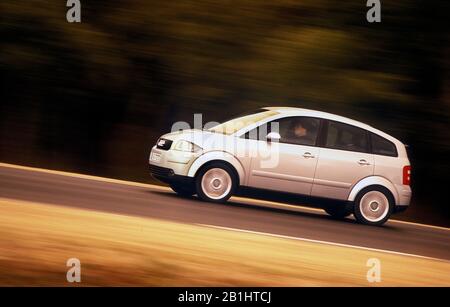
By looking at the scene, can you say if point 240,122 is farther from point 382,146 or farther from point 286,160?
point 382,146

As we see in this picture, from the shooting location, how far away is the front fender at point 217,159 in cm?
1200

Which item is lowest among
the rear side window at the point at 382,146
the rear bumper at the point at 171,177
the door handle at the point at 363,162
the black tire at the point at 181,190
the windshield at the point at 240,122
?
the black tire at the point at 181,190

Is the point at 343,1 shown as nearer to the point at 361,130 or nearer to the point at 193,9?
the point at 193,9

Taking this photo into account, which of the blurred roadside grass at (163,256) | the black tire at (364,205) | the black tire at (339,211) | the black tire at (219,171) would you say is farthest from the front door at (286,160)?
the blurred roadside grass at (163,256)

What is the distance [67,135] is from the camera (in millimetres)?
18516

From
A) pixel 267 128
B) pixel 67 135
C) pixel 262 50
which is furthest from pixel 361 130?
pixel 67 135

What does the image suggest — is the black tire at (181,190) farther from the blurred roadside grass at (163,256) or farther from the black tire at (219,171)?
the blurred roadside grass at (163,256)

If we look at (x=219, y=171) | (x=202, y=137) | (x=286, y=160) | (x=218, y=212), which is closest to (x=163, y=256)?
(x=218, y=212)

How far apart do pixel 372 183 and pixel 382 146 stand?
69 cm

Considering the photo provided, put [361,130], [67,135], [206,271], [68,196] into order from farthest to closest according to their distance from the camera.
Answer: [67,135] → [361,130] → [68,196] → [206,271]

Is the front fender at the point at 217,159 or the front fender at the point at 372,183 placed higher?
the front fender at the point at 217,159

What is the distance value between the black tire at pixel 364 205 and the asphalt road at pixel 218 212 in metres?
0.17

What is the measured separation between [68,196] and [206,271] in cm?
451

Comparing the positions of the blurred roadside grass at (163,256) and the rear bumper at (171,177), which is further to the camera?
the rear bumper at (171,177)
